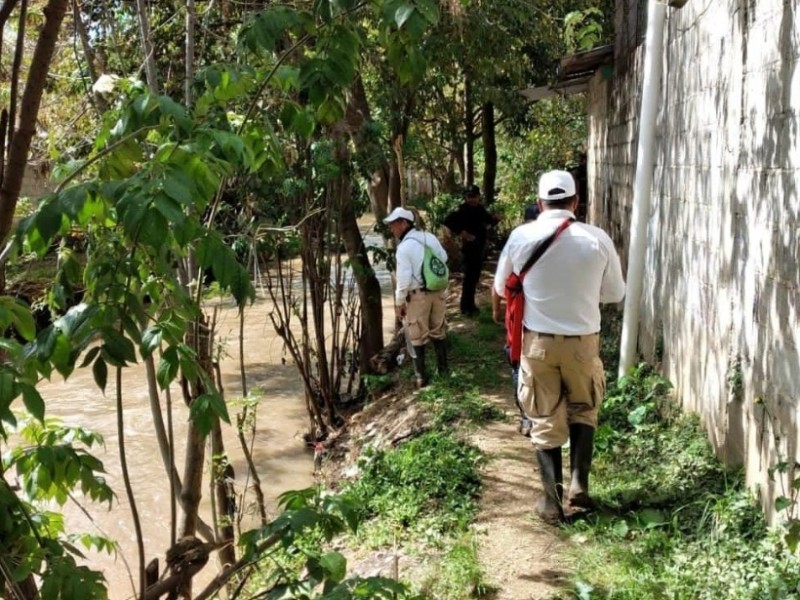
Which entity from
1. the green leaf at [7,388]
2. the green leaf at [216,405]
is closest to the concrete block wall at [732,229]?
the green leaf at [216,405]

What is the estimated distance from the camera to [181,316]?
225 cm

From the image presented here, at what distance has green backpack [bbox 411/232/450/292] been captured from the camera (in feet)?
24.4

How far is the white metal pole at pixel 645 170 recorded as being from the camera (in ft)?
20.2

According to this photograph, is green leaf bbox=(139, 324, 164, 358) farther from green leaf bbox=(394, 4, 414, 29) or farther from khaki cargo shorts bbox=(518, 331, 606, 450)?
khaki cargo shorts bbox=(518, 331, 606, 450)

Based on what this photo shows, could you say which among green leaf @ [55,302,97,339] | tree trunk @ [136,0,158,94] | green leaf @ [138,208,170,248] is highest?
tree trunk @ [136,0,158,94]

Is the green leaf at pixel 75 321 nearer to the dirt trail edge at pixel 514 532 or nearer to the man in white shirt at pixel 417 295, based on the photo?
the dirt trail edge at pixel 514 532

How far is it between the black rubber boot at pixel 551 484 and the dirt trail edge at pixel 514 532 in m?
0.07

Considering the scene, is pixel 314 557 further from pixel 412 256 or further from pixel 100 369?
pixel 412 256

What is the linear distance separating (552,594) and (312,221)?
5.05 metres

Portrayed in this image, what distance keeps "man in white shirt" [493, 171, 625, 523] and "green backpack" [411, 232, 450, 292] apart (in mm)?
2873

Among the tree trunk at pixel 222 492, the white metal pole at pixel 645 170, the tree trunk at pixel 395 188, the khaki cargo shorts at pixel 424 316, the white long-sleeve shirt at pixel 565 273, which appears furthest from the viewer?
the tree trunk at pixel 395 188

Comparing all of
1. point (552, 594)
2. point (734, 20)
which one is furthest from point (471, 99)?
point (552, 594)

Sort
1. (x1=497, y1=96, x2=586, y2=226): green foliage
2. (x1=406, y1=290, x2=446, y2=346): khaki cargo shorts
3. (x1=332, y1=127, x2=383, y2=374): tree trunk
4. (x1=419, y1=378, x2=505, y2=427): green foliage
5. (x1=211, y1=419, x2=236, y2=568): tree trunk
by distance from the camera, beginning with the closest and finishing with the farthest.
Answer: (x1=211, y1=419, x2=236, y2=568): tree trunk, (x1=419, y1=378, x2=505, y2=427): green foliage, (x1=406, y1=290, x2=446, y2=346): khaki cargo shorts, (x1=332, y1=127, x2=383, y2=374): tree trunk, (x1=497, y1=96, x2=586, y2=226): green foliage

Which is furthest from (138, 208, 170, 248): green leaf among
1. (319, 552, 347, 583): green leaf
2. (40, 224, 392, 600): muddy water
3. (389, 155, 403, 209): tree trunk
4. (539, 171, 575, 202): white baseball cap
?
(389, 155, 403, 209): tree trunk
